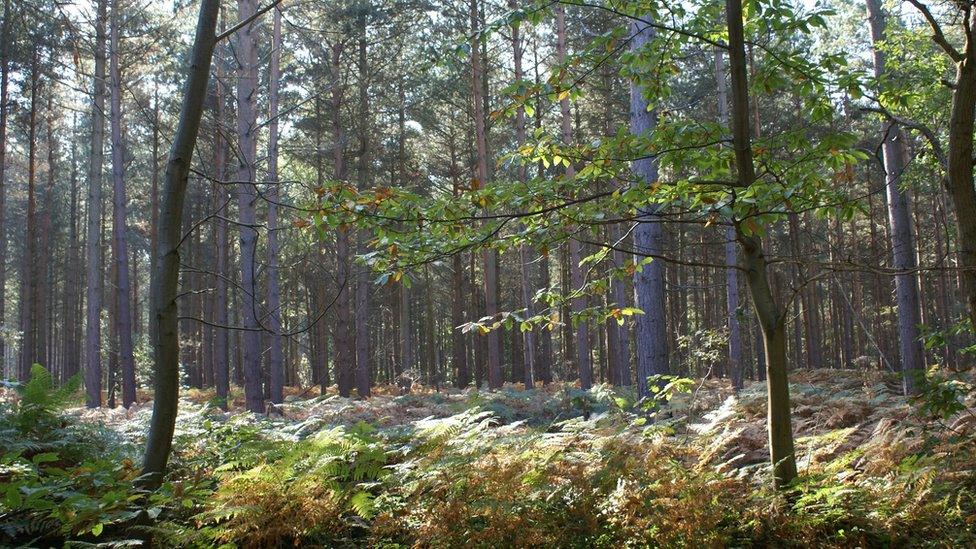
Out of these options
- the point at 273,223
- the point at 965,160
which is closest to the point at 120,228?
the point at 273,223

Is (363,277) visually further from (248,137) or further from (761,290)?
(761,290)

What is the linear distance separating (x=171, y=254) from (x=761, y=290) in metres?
3.53

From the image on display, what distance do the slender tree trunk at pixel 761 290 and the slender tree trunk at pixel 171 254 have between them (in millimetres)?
3086

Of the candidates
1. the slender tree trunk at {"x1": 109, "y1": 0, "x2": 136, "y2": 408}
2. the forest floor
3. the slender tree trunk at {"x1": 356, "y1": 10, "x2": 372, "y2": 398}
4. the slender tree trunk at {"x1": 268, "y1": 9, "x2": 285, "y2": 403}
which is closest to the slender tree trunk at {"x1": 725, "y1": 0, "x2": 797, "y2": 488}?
the forest floor

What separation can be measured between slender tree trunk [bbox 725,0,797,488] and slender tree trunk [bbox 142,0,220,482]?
3.09 m

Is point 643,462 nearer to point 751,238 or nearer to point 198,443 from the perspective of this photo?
point 751,238

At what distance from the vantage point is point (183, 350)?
28703mm

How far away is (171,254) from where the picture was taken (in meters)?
3.48

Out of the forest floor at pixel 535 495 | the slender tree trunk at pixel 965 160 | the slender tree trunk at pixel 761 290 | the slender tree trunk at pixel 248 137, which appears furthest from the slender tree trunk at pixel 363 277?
the slender tree trunk at pixel 965 160

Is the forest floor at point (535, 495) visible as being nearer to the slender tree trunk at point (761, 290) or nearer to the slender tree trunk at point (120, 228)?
the slender tree trunk at point (761, 290)

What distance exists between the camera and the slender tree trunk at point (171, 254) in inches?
137

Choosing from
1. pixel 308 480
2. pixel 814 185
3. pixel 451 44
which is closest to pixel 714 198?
pixel 814 185

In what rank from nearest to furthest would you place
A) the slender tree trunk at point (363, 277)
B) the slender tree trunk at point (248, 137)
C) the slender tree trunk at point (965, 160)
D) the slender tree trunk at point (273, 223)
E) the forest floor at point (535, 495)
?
the slender tree trunk at point (965, 160) < the forest floor at point (535, 495) < the slender tree trunk at point (248, 137) < the slender tree trunk at point (273, 223) < the slender tree trunk at point (363, 277)

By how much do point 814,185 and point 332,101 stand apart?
1737 centimetres
